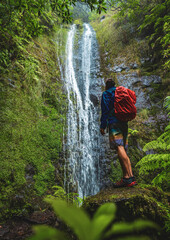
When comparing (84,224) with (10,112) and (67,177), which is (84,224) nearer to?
(10,112)

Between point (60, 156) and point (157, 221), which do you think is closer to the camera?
point (157, 221)

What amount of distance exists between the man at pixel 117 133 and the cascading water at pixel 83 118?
282 cm

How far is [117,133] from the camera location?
257 centimetres

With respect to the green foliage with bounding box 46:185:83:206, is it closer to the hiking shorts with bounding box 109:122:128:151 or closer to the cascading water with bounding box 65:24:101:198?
the cascading water with bounding box 65:24:101:198

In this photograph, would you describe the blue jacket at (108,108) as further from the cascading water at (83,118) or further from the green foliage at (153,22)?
the green foliage at (153,22)

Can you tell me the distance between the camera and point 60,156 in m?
4.94

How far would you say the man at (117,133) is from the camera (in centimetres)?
240

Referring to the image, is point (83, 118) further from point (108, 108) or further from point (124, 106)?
point (124, 106)

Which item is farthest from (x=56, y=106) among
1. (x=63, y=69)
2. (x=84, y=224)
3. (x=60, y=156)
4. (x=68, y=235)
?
(x=84, y=224)

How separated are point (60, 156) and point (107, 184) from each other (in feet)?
6.77

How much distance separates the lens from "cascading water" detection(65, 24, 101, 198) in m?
5.32

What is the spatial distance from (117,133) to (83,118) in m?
4.48

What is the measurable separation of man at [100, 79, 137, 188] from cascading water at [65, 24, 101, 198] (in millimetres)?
2816

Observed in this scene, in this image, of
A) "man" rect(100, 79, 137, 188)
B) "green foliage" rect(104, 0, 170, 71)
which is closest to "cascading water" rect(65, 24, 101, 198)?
"man" rect(100, 79, 137, 188)
